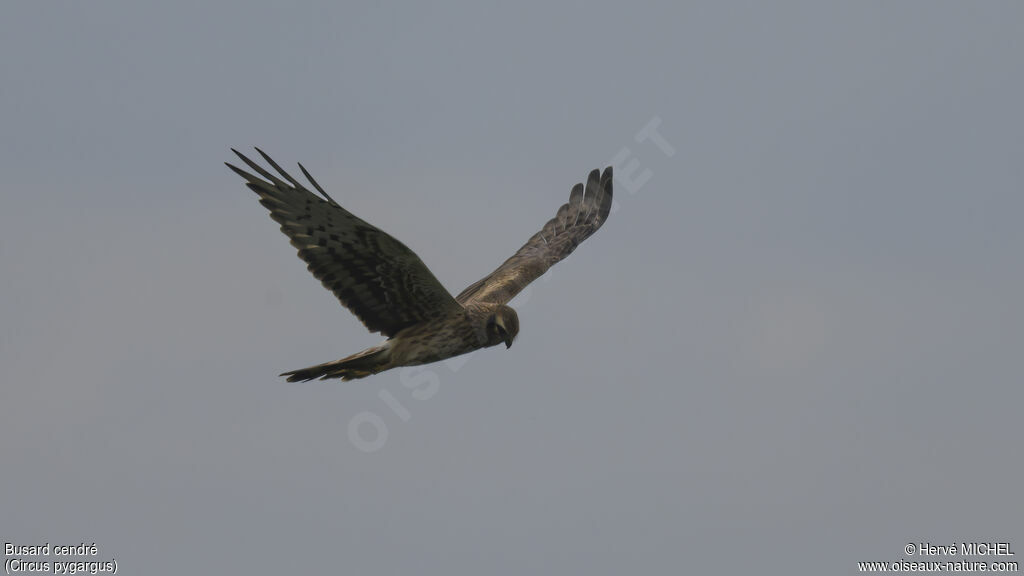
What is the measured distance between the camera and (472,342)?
40.8ft

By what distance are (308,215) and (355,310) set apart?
124 centimetres

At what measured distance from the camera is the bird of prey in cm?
1123

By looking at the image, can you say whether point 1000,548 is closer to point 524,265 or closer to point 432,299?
point 524,265

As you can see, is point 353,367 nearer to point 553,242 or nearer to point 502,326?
point 502,326

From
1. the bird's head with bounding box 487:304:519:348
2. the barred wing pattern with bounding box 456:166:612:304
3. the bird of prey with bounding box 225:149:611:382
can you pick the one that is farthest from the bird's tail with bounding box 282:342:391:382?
the barred wing pattern with bounding box 456:166:612:304

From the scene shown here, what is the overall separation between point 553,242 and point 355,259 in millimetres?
5115

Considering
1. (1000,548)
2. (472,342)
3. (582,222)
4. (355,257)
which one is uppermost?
(582,222)

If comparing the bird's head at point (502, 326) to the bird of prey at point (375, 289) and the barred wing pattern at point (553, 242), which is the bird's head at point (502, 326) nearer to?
the bird of prey at point (375, 289)

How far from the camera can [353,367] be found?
40.2 feet

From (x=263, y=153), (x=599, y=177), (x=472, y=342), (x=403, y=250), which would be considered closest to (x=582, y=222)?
(x=599, y=177)

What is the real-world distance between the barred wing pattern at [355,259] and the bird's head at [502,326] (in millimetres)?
371

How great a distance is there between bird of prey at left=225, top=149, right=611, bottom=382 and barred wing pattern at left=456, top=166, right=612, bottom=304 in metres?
0.73

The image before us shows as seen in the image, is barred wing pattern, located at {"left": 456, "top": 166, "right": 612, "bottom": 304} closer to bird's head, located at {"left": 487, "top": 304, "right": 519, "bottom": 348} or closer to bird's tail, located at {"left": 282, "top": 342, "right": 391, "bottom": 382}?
bird's head, located at {"left": 487, "top": 304, "right": 519, "bottom": 348}

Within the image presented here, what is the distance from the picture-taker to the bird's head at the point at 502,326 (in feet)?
40.3
